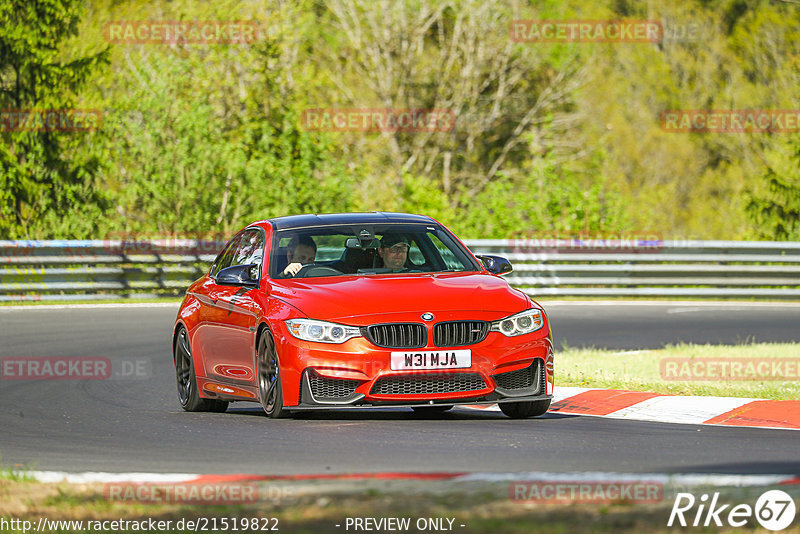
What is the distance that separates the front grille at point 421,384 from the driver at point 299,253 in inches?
59.9

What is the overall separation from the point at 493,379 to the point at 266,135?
20.8 meters

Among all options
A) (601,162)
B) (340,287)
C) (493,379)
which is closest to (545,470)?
(493,379)

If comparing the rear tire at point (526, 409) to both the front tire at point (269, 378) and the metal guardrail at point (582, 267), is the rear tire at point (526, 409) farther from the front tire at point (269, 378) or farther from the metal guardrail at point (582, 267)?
the metal guardrail at point (582, 267)

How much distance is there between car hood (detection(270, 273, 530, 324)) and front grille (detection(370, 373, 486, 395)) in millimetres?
408

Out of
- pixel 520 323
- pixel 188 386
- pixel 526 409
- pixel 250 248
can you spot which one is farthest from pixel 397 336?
pixel 188 386

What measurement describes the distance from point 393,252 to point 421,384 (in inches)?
63.7

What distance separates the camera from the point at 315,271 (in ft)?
34.3

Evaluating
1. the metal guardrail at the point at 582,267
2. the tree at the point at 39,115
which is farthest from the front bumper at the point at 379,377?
the tree at the point at 39,115

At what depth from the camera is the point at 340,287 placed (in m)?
9.84

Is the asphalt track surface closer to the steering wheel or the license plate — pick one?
the license plate

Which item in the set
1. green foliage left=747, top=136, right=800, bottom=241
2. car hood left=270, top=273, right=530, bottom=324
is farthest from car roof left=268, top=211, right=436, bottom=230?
green foliage left=747, top=136, right=800, bottom=241

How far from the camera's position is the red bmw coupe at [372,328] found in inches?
365

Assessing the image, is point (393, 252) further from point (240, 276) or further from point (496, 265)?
point (240, 276)

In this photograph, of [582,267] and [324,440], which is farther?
[582,267]
